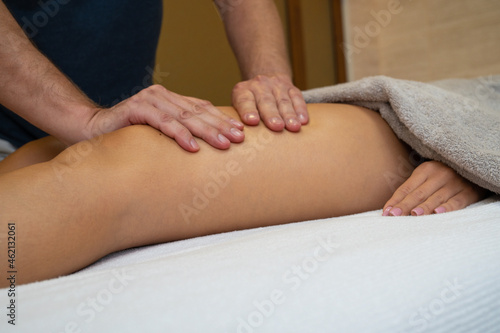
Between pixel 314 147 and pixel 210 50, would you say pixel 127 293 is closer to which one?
pixel 314 147

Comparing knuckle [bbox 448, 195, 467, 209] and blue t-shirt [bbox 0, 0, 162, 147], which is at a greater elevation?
blue t-shirt [bbox 0, 0, 162, 147]

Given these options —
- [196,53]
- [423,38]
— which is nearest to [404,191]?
[196,53]

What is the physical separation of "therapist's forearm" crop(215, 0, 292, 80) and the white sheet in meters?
0.78

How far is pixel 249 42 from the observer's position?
1.29 meters

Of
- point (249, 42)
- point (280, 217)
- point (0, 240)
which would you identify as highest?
point (249, 42)

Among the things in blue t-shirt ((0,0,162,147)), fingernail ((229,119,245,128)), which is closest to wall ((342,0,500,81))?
blue t-shirt ((0,0,162,147))

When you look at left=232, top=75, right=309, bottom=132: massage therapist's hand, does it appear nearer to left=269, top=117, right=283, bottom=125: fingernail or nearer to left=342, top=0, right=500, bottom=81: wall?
left=269, top=117, right=283, bottom=125: fingernail

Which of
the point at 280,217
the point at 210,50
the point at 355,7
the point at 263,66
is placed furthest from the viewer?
Result: the point at 355,7

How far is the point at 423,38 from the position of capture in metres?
2.83

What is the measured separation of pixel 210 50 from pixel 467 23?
1503 millimetres

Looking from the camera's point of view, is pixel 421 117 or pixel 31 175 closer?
pixel 31 175

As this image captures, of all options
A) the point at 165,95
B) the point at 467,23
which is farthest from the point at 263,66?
the point at 467,23

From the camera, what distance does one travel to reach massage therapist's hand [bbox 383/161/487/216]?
0.71m

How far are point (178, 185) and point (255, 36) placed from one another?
75cm
